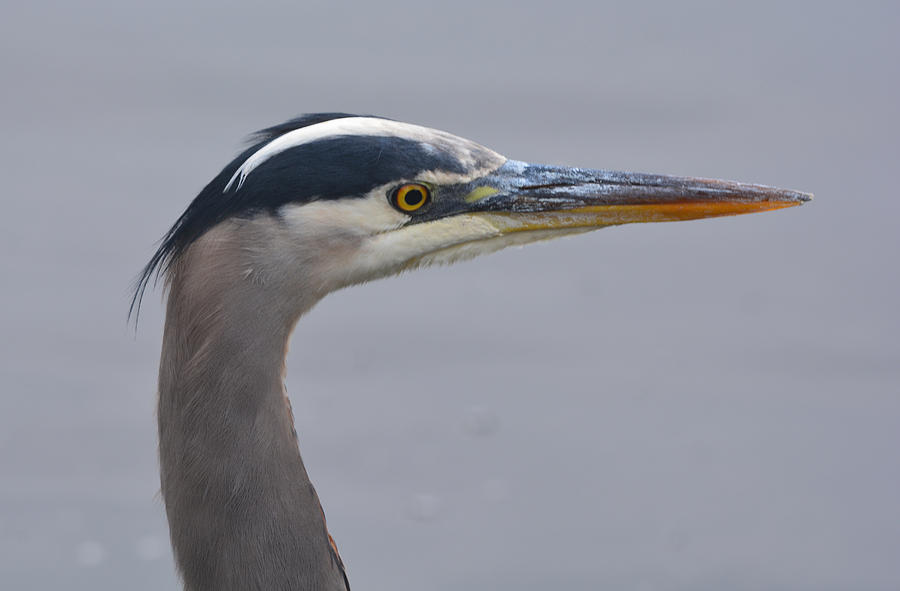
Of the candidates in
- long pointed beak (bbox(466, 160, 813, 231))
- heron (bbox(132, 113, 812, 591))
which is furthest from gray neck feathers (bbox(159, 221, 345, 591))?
long pointed beak (bbox(466, 160, 813, 231))

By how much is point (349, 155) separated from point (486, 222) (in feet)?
0.73

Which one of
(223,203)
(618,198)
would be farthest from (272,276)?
(618,198)

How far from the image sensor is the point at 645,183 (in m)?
1.46

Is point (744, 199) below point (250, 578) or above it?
above

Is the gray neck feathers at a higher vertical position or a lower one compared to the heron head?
lower

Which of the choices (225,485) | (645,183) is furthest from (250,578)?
(645,183)

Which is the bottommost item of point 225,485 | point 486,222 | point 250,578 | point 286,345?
point 250,578

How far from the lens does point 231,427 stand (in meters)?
1.29

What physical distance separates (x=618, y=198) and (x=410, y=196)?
0.99ft

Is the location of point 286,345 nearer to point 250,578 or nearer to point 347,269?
point 347,269

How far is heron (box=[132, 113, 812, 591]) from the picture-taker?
4.17 ft

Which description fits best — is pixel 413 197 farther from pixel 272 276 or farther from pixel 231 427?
pixel 231 427

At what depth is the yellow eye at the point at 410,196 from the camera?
4.35ft

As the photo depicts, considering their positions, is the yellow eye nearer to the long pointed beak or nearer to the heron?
the heron
